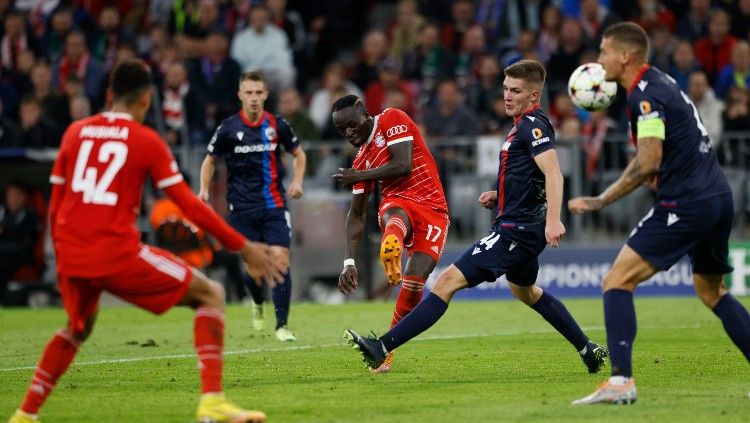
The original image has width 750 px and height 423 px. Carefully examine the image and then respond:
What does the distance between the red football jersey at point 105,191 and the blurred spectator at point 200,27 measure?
15.6 metres

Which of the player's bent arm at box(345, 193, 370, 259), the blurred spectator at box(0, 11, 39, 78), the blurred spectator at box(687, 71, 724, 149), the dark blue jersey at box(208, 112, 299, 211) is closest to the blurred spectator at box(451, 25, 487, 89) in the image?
the blurred spectator at box(687, 71, 724, 149)

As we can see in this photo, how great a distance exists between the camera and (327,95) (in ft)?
72.6

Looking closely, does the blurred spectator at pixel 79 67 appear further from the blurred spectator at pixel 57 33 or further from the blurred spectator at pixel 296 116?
the blurred spectator at pixel 296 116

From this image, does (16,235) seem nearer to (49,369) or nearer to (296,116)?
(296,116)

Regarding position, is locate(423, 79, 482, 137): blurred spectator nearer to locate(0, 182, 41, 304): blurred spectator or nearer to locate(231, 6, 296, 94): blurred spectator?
locate(231, 6, 296, 94): blurred spectator

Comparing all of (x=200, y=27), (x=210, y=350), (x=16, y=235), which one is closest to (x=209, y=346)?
(x=210, y=350)

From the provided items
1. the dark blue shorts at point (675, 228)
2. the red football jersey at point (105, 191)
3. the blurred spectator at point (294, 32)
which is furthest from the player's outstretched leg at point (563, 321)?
the blurred spectator at point (294, 32)

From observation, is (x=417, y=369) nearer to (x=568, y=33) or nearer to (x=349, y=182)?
(x=349, y=182)

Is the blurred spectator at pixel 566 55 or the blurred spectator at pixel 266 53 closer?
the blurred spectator at pixel 566 55

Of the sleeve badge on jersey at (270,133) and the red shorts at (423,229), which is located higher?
the sleeve badge on jersey at (270,133)

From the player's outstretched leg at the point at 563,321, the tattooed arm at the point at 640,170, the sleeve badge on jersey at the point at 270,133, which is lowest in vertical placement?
the player's outstretched leg at the point at 563,321

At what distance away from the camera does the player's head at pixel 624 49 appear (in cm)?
851

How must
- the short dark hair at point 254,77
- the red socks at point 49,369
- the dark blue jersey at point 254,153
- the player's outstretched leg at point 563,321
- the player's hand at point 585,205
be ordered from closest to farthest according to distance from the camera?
the red socks at point 49,369
the player's hand at point 585,205
the player's outstretched leg at point 563,321
the short dark hair at point 254,77
the dark blue jersey at point 254,153

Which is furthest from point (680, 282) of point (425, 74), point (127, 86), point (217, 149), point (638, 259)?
point (127, 86)
